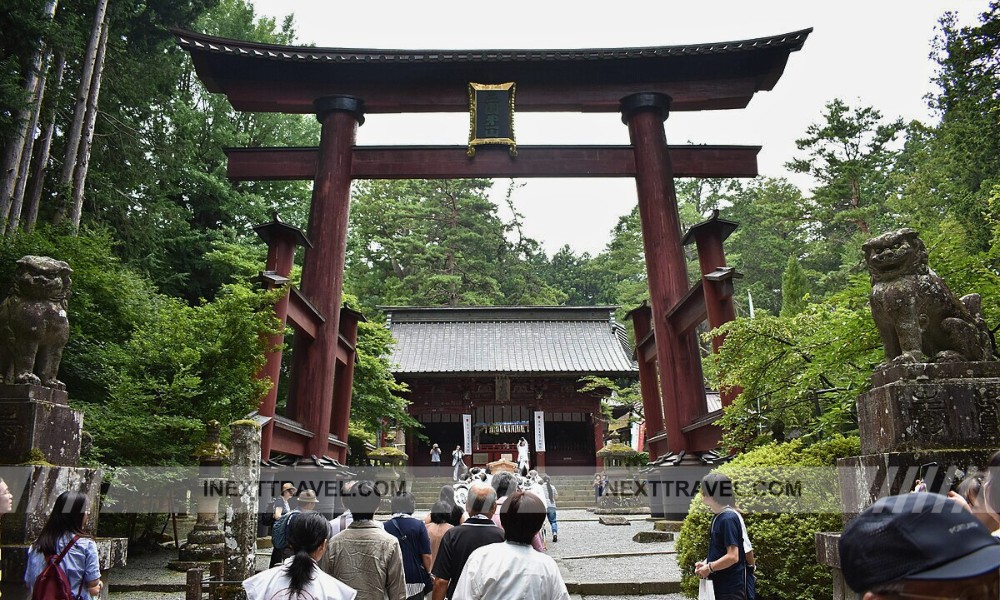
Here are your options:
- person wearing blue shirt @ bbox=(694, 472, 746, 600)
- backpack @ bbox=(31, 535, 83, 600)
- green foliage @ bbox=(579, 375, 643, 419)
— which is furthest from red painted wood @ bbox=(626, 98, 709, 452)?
green foliage @ bbox=(579, 375, 643, 419)

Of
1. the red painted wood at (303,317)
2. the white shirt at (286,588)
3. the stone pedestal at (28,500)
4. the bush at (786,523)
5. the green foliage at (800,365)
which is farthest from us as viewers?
the red painted wood at (303,317)

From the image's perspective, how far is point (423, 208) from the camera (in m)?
39.8

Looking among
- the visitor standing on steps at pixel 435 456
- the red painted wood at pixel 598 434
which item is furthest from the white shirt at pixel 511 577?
the red painted wood at pixel 598 434

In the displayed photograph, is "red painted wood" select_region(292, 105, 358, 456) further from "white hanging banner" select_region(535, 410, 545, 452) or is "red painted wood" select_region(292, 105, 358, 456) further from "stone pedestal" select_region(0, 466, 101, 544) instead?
"white hanging banner" select_region(535, 410, 545, 452)

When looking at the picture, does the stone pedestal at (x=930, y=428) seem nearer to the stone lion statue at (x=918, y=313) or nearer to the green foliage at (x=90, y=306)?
the stone lion statue at (x=918, y=313)

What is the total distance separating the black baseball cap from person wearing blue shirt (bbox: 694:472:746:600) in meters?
3.12

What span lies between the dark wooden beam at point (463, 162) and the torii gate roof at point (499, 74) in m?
1.03

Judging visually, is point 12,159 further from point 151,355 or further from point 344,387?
point 344,387

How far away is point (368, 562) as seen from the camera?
13.5 ft

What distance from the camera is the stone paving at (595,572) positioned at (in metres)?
7.75

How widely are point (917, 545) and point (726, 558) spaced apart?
318cm

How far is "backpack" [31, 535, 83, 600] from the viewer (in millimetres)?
3725

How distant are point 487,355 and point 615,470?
29.7 feet

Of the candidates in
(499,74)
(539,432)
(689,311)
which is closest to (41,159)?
(499,74)
